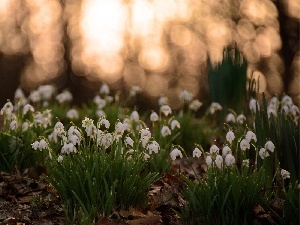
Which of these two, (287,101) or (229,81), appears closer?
(287,101)

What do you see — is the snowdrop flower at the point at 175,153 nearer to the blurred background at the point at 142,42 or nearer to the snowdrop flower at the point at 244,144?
the snowdrop flower at the point at 244,144

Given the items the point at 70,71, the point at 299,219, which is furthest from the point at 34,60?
the point at 299,219

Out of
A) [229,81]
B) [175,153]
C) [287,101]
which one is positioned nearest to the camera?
[175,153]

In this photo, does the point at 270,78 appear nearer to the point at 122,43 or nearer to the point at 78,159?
the point at 122,43

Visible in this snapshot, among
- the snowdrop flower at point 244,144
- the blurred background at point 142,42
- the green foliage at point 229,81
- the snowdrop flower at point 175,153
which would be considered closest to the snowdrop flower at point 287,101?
the green foliage at point 229,81

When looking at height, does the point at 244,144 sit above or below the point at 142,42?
below

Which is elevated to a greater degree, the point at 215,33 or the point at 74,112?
the point at 215,33

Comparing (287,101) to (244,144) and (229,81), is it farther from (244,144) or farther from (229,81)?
(244,144)

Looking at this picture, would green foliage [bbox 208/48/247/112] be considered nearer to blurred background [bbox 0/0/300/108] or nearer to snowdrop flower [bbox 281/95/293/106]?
snowdrop flower [bbox 281/95/293/106]

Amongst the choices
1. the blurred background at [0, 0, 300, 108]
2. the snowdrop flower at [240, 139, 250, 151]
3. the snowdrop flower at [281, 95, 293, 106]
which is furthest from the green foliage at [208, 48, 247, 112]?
the blurred background at [0, 0, 300, 108]

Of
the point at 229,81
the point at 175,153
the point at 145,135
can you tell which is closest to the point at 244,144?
the point at 175,153
